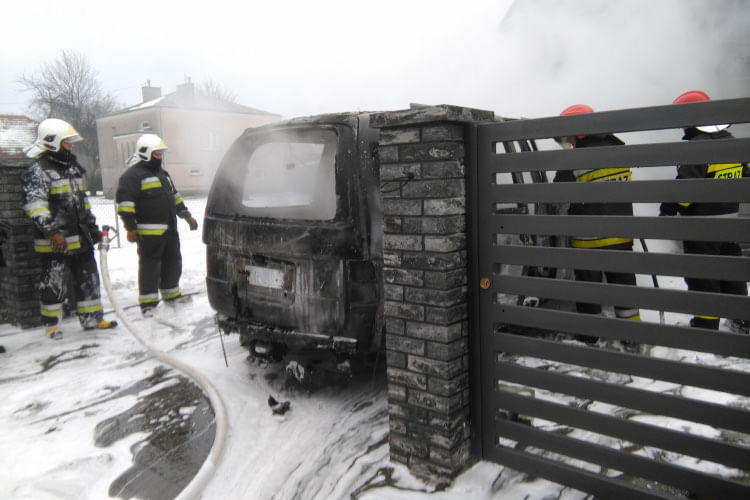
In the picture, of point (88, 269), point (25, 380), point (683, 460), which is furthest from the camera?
point (88, 269)

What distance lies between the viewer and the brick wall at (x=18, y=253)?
5484 millimetres

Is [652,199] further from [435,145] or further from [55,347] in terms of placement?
[55,347]

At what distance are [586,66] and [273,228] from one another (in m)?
7.04

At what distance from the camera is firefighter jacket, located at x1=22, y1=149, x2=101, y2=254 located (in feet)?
16.5

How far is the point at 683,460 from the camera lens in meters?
2.50

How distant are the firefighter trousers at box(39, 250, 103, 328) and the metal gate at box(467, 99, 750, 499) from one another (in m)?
4.42

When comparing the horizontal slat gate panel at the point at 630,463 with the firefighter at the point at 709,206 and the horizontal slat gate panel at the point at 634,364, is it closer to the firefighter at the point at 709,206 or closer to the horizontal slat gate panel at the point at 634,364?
the horizontal slat gate panel at the point at 634,364

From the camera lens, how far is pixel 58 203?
5215 mm

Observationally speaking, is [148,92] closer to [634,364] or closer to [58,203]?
[58,203]

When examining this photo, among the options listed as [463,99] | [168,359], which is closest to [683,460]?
[168,359]

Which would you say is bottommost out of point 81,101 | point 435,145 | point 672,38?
point 435,145

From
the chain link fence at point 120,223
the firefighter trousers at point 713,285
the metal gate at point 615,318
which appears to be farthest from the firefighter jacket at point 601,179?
the chain link fence at point 120,223

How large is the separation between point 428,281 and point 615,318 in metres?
0.80

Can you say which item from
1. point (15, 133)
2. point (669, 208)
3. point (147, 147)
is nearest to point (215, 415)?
point (147, 147)
